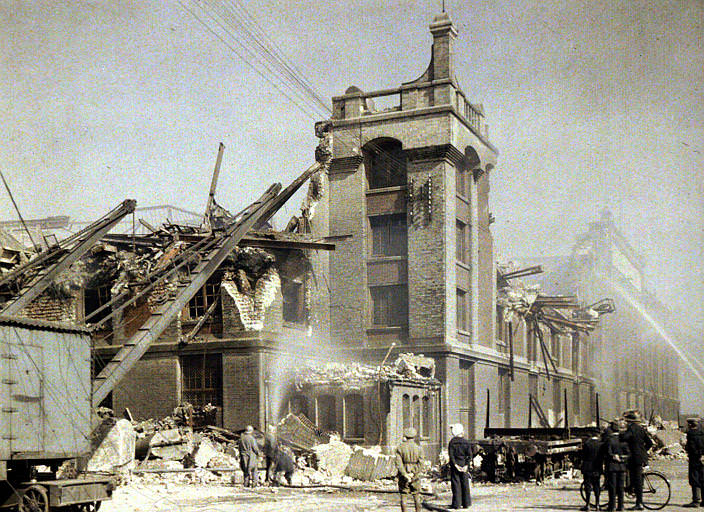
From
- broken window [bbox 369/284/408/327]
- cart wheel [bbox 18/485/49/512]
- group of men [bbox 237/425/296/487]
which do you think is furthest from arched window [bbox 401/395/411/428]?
cart wheel [bbox 18/485/49/512]

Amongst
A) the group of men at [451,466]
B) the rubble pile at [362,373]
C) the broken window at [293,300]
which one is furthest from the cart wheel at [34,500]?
the broken window at [293,300]

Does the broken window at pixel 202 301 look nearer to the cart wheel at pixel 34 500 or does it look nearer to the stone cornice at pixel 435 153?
the stone cornice at pixel 435 153

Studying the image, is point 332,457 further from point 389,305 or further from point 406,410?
point 389,305

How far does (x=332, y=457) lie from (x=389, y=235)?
11469 mm

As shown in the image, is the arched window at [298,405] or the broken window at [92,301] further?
the broken window at [92,301]

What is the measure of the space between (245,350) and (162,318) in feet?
18.1

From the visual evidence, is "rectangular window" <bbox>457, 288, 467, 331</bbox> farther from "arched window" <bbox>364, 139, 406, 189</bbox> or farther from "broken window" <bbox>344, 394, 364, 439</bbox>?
"broken window" <bbox>344, 394, 364, 439</bbox>

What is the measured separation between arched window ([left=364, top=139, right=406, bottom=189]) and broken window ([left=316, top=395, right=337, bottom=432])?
951 centimetres

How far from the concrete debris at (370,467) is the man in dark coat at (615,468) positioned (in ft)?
32.5

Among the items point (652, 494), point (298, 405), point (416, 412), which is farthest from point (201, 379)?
point (652, 494)

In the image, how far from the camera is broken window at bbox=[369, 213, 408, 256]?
36.2 meters

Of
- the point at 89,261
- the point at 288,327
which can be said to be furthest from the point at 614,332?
the point at 89,261

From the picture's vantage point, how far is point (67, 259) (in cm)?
2523

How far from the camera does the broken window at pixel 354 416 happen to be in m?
30.3
